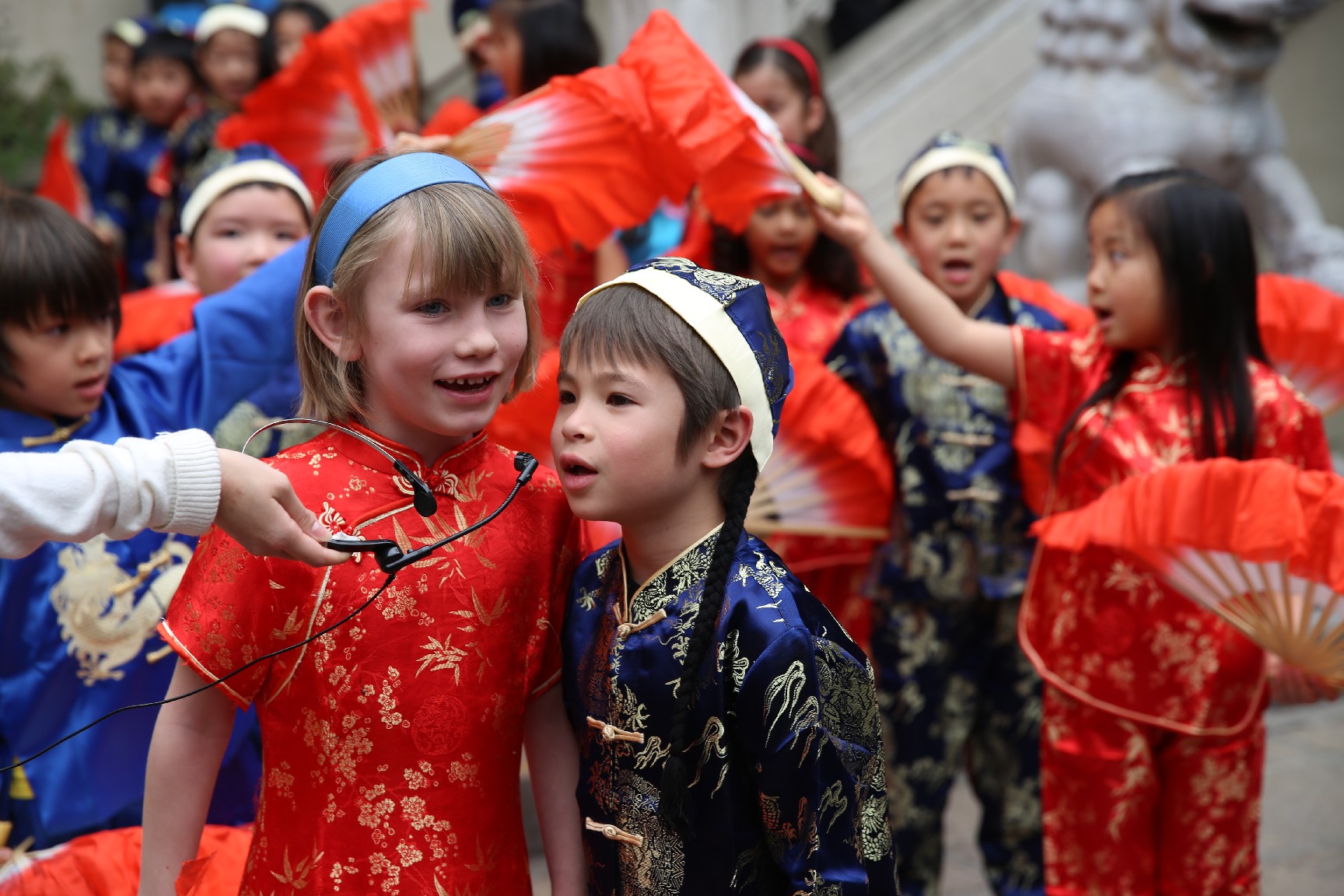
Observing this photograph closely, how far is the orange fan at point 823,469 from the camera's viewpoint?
304 cm

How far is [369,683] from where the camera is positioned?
5.70ft

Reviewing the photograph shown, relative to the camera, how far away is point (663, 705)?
175 cm

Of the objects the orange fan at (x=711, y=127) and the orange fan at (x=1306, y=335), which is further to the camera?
the orange fan at (x=1306, y=335)

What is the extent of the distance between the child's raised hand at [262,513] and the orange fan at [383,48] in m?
2.14

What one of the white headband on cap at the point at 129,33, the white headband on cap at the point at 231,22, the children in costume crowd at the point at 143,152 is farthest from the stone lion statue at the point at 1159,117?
the white headband on cap at the point at 129,33

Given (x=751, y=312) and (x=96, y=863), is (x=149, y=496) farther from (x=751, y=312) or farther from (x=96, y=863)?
(x=96, y=863)

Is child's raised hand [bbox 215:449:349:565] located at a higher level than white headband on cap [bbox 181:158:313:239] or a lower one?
lower

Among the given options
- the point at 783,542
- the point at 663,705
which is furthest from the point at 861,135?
the point at 663,705

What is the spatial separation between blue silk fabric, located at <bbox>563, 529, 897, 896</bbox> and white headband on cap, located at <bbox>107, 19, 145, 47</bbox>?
5.84 m

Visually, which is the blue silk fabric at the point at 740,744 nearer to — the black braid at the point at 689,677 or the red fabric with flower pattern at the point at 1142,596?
the black braid at the point at 689,677

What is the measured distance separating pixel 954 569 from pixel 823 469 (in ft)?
1.46

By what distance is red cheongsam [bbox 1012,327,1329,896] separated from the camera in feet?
9.11

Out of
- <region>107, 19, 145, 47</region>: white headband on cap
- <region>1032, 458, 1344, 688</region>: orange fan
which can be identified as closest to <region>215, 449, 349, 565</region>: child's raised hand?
<region>1032, 458, 1344, 688</region>: orange fan

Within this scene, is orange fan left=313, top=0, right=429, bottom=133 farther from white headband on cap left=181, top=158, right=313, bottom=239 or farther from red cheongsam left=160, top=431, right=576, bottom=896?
red cheongsam left=160, top=431, right=576, bottom=896
